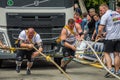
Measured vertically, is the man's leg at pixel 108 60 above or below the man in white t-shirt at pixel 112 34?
below

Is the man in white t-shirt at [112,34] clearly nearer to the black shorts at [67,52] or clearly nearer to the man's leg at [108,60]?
the man's leg at [108,60]

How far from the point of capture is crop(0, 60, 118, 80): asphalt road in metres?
12.7

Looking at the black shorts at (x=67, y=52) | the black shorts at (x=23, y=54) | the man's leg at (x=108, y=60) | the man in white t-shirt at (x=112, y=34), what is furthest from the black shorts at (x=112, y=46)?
the black shorts at (x=23, y=54)

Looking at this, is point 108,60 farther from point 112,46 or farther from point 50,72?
point 50,72

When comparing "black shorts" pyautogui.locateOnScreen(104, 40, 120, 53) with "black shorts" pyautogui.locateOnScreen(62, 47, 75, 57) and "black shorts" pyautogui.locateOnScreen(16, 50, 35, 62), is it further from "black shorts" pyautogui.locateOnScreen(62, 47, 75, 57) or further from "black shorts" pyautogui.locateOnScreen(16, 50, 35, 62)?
"black shorts" pyautogui.locateOnScreen(16, 50, 35, 62)

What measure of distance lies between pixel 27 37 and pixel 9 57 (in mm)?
1279

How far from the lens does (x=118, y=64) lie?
491 inches

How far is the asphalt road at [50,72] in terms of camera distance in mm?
12734

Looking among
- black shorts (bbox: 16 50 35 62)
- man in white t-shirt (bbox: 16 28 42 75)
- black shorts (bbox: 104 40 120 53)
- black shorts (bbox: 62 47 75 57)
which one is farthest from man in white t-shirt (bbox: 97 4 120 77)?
black shorts (bbox: 16 50 35 62)

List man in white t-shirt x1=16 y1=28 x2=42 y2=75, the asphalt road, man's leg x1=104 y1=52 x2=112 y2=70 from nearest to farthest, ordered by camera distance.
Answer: man's leg x1=104 y1=52 x2=112 y2=70 < the asphalt road < man in white t-shirt x1=16 y1=28 x2=42 y2=75

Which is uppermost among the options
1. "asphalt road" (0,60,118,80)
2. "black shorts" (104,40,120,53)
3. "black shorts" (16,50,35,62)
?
"black shorts" (104,40,120,53)

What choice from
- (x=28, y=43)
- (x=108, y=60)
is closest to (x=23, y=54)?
(x=28, y=43)

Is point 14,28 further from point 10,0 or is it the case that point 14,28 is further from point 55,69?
point 55,69

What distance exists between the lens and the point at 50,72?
13969 mm
